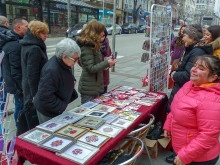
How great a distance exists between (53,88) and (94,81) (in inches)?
36.1

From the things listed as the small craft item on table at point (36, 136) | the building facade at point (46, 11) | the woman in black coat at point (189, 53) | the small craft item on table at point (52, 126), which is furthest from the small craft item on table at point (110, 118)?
the building facade at point (46, 11)

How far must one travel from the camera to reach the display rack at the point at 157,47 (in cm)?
284

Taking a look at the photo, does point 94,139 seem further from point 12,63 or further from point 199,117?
point 12,63

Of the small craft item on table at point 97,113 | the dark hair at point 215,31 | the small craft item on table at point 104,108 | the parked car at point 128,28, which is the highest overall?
the parked car at point 128,28

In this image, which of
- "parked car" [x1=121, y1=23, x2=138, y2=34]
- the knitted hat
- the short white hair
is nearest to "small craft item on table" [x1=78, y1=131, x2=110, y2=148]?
the short white hair

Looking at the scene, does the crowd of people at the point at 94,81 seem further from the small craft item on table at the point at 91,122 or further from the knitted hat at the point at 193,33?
the small craft item on table at the point at 91,122

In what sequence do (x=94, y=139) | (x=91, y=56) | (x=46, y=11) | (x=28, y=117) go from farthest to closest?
(x=46, y=11) < (x=91, y=56) < (x=28, y=117) < (x=94, y=139)

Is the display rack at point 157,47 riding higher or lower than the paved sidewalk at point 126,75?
higher

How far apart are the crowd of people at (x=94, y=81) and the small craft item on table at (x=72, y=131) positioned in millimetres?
319

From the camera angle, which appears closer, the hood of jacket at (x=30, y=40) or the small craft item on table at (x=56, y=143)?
the small craft item on table at (x=56, y=143)

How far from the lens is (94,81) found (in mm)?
2752

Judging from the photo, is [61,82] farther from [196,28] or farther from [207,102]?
[196,28]

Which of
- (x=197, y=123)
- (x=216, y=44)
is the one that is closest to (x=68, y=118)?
(x=197, y=123)

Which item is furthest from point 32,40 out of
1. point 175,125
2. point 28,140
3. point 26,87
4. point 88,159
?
point 175,125
